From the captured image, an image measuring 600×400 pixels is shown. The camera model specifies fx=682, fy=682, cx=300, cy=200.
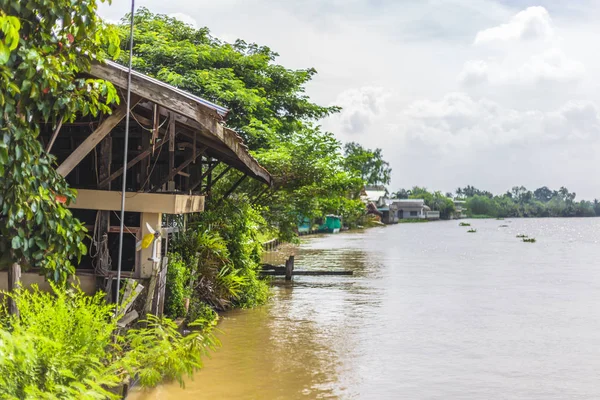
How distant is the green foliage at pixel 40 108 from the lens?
20.1 ft

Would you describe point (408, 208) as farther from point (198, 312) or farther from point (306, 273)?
point (198, 312)

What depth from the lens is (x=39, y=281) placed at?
10.0 m

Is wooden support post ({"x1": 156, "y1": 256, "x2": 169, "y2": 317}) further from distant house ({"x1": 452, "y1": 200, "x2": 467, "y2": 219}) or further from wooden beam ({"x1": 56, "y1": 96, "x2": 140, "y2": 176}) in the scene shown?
distant house ({"x1": 452, "y1": 200, "x2": 467, "y2": 219})

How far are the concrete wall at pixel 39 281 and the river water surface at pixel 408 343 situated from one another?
216cm

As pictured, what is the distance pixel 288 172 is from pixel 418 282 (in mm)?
6448

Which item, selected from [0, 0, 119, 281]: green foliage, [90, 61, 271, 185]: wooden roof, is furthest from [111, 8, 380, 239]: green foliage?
[0, 0, 119, 281]: green foliage

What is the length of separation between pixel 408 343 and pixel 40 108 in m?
8.81

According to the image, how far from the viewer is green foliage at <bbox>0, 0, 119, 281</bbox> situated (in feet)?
20.1

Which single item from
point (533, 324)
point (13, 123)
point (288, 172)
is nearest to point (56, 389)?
point (13, 123)

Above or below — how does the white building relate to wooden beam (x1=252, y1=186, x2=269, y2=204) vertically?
above

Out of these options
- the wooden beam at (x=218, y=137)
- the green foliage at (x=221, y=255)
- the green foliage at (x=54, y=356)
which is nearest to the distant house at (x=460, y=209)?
the green foliage at (x=221, y=255)

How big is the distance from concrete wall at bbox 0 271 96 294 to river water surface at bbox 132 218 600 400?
216cm

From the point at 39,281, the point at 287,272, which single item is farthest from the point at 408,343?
the point at 287,272

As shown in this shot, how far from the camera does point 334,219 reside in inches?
2677
